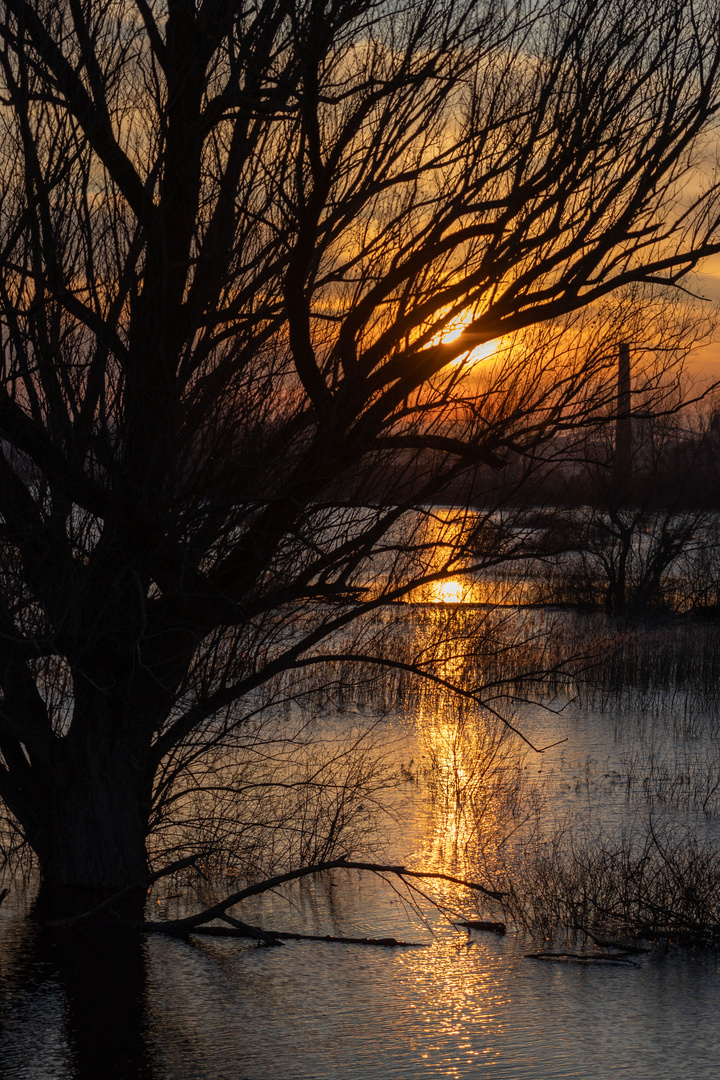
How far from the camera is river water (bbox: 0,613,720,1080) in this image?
554 centimetres

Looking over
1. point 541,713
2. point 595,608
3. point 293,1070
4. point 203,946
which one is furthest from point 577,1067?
point 595,608

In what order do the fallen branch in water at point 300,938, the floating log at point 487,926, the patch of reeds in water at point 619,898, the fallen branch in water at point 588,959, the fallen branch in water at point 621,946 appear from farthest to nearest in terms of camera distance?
the floating log at point 487,926 → the fallen branch in water at point 300,938 → the patch of reeds in water at point 619,898 → the fallen branch in water at point 621,946 → the fallen branch in water at point 588,959

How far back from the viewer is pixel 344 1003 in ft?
20.6

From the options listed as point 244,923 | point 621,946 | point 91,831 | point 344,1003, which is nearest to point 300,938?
point 244,923

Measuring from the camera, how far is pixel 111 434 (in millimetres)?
6680

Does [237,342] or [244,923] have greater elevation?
[237,342]

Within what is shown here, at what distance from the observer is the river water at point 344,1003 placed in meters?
5.54

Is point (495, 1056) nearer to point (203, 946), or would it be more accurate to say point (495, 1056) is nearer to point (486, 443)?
point (203, 946)

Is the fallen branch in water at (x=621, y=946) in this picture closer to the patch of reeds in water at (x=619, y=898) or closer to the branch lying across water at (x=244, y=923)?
the patch of reeds in water at (x=619, y=898)

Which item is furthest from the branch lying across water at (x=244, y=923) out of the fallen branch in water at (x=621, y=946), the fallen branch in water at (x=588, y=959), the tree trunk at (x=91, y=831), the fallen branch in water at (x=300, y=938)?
the fallen branch in water at (x=621, y=946)

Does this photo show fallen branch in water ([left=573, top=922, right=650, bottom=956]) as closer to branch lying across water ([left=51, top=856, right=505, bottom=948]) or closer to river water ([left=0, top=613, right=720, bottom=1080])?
river water ([left=0, top=613, right=720, bottom=1080])

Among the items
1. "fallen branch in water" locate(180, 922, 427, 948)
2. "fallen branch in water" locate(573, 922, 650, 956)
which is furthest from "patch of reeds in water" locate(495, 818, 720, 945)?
"fallen branch in water" locate(180, 922, 427, 948)

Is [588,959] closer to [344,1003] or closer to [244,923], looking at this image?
[344,1003]

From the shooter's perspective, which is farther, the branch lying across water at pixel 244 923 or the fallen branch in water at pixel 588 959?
the branch lying across water at pixel 244 923
